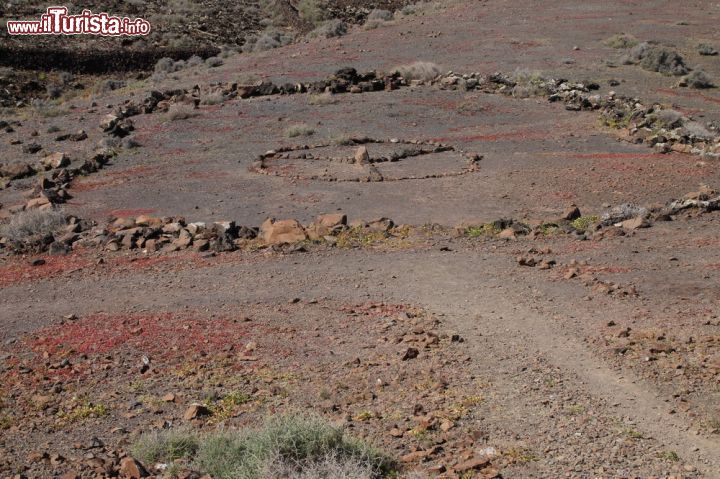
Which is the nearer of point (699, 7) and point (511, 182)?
point (511, 182)

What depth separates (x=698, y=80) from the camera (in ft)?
102

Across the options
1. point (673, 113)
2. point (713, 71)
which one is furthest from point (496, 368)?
point (713, 71)

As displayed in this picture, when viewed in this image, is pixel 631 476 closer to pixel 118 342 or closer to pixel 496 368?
pixel 496 368

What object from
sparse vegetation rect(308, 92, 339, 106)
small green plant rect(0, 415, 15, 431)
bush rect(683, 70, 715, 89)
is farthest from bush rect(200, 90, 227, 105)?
small green plant rect(0, 415, 15, 431)

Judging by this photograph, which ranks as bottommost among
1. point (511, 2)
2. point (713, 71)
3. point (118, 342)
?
point (118, 342)

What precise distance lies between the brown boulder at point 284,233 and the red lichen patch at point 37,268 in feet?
10.0

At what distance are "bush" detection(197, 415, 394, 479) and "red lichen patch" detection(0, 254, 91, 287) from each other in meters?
7.75

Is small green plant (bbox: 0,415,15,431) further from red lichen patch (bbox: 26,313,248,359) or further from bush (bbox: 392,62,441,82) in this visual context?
bush (bbox: 392,62,441,82)

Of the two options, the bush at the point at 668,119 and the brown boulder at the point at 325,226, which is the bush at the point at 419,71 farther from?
the brown boulder at the point at 325,226

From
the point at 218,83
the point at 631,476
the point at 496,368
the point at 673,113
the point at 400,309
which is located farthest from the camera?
the point at 218,83

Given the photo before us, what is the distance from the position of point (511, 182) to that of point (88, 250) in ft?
30.3

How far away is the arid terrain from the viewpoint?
8375 mm

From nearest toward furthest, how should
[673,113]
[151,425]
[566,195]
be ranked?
[151,425] → [566,195] → [673,113]

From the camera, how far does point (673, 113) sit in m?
25.0
